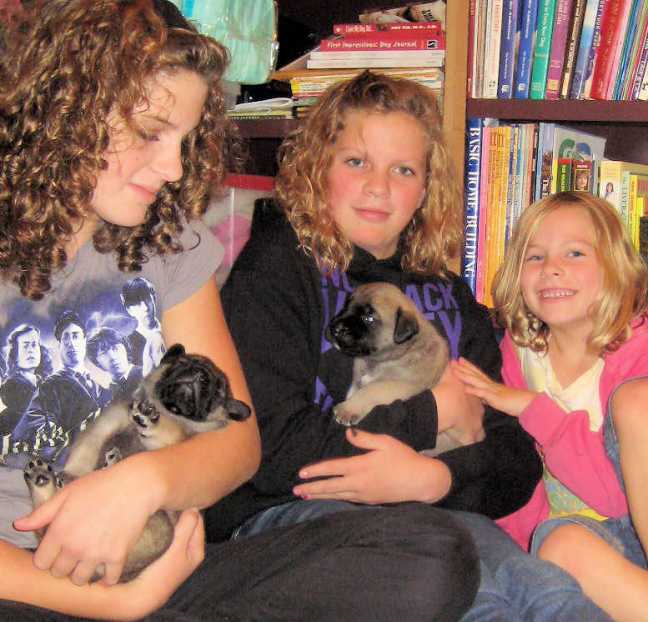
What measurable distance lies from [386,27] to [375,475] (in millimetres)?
1181

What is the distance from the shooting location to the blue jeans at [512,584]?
4.31 feet

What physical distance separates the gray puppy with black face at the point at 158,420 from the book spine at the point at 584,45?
1.24m

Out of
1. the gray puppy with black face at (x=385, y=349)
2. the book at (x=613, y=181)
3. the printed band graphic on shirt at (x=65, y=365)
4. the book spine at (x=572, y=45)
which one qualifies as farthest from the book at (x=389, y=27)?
the printed band graphic on shirt at (x=65, y=365)

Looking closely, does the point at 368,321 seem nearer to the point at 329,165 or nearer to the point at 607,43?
the point at 329,165

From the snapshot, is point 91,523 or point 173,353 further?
point 173,353

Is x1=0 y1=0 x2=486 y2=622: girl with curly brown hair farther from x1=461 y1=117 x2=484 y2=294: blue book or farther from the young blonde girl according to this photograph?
x1=461 y1=117 x2=484 y2=294: blue book

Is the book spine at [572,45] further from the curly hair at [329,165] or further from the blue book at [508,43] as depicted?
the curly hair at [329,165]

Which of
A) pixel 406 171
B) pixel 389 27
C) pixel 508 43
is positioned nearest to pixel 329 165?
pixel 406 171

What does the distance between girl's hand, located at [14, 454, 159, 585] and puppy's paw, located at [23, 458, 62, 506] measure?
0.20 ft

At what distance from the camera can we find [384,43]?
6.70ft

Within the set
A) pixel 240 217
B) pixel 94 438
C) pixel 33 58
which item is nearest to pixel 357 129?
pixel 240 217

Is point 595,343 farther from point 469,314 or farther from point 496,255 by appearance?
point 496,255

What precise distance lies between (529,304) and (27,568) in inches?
48.7

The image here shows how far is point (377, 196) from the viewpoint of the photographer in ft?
5.65
